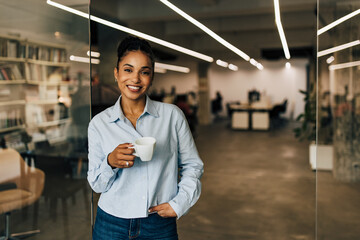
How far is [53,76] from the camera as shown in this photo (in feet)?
11.6

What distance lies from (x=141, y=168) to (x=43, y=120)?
2.36 meters

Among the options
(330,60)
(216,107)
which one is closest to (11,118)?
(330,60)

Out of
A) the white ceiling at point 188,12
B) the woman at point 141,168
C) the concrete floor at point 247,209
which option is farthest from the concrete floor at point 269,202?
the woman at point 141,168

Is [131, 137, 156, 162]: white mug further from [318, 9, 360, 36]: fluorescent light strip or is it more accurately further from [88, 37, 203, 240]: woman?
[318, 9, 360, 36]: fluorescent light strip

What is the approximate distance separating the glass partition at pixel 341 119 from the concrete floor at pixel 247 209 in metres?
0.01

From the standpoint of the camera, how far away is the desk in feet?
44.6

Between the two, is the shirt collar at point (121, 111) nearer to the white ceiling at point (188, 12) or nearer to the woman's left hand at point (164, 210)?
the woman's left hand at point (164, 210)

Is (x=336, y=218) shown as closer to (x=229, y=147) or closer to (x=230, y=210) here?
(x=230, y=210)

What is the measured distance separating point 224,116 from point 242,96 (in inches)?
100

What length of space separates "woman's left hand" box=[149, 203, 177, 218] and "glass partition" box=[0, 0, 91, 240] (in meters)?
1.85

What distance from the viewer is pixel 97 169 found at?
152cm

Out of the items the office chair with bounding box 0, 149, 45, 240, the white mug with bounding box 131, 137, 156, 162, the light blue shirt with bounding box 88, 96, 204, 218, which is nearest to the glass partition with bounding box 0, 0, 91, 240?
the office chair with bounding box 0, 149, 45, 240

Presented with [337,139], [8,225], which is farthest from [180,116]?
[337,139]

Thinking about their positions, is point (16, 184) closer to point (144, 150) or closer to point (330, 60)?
point (144, 150)
